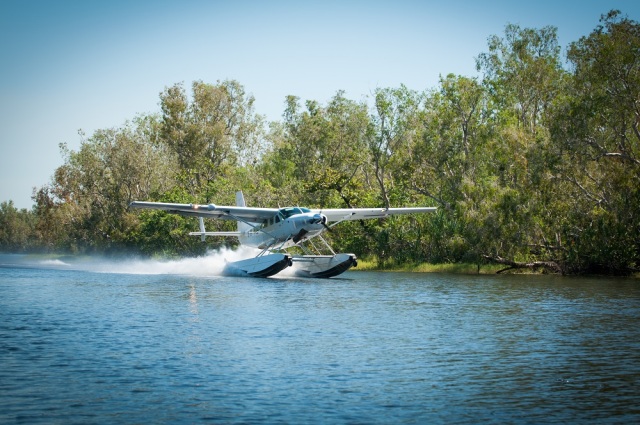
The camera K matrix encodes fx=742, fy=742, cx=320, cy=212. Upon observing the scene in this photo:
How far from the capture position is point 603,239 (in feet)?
116

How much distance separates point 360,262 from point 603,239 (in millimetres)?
19097

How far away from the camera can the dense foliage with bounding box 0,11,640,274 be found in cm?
3462

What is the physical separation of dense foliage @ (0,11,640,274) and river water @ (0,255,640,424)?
11.4m

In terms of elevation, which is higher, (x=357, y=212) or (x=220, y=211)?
(x=220, y=211)

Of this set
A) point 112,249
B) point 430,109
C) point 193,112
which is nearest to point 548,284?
point 430,109

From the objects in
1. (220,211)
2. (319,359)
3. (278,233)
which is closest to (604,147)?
(278,233)

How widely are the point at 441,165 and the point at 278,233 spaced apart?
1711 centimetres

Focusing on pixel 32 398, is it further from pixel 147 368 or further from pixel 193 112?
pixel 193 112

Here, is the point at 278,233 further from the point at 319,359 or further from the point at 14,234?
the point at 14,234

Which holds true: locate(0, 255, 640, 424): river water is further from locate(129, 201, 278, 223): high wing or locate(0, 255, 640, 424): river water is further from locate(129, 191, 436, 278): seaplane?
locate(129, 201, 278, 223): high wing

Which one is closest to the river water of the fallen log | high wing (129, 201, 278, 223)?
high wing (129, 201, 278, 223)

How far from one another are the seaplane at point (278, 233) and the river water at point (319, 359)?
757 cm

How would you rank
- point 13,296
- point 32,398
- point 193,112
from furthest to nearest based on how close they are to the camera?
point 193,112 → point 13,296 → point 32,398

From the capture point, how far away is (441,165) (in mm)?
47688
